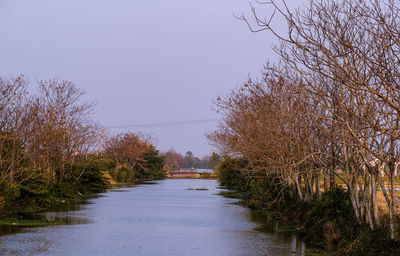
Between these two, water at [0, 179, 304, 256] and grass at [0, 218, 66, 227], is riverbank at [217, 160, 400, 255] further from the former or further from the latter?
grass at [0, 218, 66, 227]

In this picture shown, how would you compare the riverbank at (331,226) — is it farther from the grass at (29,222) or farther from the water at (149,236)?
the grass at (29,222)

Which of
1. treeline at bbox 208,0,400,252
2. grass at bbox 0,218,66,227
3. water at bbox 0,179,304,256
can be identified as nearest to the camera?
treeline at bbox 208,0,400,252

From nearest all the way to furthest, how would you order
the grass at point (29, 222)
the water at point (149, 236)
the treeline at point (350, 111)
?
the treeline at point (350, 111) < the water at point (149, 236) < the grass at point (29, 222)

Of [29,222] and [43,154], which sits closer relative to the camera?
[29,222]

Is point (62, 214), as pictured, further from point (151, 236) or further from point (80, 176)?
point (80, 176)

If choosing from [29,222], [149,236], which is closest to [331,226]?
[149,236]

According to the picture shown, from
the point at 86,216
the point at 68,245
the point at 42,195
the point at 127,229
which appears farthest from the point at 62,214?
the point at 68,245

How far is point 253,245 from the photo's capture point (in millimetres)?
18656

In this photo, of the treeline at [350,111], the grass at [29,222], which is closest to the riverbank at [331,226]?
the treeline at [350,111]

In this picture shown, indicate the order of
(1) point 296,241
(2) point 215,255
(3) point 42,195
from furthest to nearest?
(3) point 42,195 → (1) point 296,241 → (2) point 215,255

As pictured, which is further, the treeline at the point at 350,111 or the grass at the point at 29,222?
the grass at the point at 29,222

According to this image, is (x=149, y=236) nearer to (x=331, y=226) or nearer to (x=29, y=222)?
(x=29, y=222)

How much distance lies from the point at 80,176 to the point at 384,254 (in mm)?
35972

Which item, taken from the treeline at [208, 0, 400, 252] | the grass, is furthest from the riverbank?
the grass
